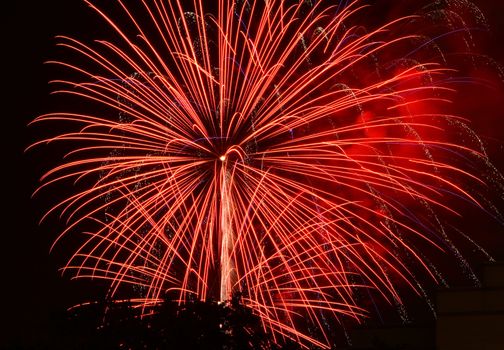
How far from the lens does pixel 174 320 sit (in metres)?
18.7

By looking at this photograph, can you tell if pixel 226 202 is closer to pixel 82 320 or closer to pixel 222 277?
pixel 222 277

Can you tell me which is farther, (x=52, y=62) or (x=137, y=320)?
(x=52, y=62)

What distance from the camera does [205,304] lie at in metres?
19.0

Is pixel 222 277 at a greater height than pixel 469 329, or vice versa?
pixel 222 277

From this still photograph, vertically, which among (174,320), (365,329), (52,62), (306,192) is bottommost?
(174,320)

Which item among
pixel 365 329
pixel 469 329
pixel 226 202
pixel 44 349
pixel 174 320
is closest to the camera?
pixel 174 320

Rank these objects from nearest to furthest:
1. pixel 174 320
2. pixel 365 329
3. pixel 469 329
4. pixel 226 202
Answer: pixel 174 320 < pixel 469 329 < pixel 226 202 < pixel 365 329

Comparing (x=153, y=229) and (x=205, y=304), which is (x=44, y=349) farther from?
(x=153, y=229)

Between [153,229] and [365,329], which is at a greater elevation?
[153,229]

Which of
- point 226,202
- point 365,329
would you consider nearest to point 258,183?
point 226,202

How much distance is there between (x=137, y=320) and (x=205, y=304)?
1436 mm

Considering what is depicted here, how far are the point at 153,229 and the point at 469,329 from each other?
8.66 m

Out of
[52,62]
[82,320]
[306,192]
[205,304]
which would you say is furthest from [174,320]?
[52,62]

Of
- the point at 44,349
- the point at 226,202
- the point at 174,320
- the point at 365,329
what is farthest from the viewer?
the point at 365,329
